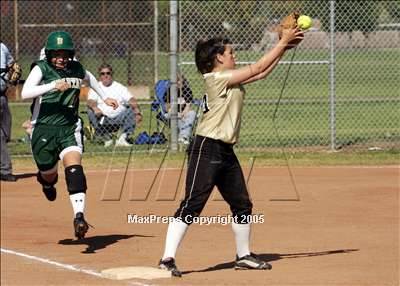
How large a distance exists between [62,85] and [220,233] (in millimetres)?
2402

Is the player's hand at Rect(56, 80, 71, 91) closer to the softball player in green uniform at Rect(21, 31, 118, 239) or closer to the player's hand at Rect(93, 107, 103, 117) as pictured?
the softball player in green uniform at Rect(21, 31, 118, 239)

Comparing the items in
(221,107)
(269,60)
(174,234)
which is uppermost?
(269,60)

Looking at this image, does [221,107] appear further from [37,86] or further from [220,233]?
[220,233]

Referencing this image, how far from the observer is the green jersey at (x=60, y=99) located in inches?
411

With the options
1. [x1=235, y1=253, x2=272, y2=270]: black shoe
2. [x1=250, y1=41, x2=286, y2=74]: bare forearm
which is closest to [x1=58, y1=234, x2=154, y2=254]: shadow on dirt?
[x1=235, y1=253, x2=272, y2=270]: black shoe

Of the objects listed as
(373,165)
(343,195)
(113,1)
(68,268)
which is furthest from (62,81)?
(113,1)

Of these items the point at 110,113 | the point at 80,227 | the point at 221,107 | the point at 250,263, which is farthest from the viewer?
the point at 110,113

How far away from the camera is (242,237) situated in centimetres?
909

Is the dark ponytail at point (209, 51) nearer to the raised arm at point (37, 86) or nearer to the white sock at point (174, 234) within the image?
the white sock at point (174, 234)

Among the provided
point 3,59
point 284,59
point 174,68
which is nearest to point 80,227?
point 3,59

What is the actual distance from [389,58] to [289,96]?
500cm

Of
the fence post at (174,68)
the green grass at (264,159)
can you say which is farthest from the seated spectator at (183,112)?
the green grass at (264,159)

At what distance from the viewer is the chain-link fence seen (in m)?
18.8

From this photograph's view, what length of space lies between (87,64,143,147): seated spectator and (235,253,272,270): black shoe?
29.5ft
